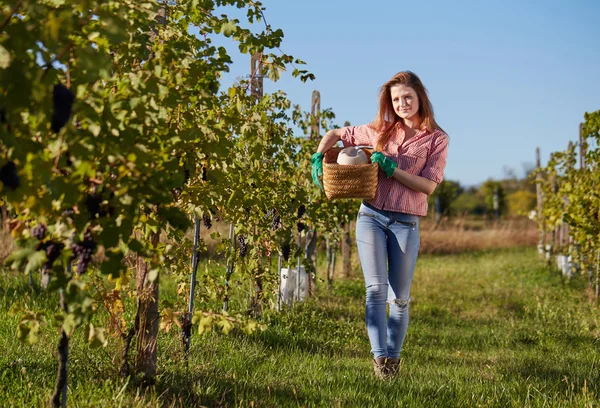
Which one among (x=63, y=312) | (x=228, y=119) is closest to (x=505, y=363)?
(x=228, y=119)

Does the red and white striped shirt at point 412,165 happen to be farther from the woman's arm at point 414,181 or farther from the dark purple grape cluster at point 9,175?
the dark purple grape cluster at point 9,175

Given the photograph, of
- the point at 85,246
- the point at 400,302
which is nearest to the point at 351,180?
the point at 400,302

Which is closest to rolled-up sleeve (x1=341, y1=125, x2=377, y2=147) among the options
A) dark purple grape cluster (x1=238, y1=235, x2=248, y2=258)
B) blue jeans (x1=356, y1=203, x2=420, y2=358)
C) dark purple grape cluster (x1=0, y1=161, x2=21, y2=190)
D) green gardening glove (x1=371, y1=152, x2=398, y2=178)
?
green gardening glove (x1=371, y1=152, x2=398, y2=178)

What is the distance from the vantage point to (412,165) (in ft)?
13.2

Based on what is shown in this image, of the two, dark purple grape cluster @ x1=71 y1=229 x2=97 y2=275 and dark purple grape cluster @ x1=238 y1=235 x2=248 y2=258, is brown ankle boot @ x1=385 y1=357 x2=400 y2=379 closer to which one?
dark purple grape cluster @ x1=238 y1=235 x2=248 y2=258

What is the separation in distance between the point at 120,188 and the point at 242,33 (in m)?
1.30

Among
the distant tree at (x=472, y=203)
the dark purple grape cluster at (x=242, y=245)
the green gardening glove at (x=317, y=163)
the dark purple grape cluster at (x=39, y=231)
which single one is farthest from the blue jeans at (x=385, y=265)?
the distant tree at (x=472, y=203)

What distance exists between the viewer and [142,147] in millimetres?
2137

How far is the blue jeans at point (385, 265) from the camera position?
3908 millimetres

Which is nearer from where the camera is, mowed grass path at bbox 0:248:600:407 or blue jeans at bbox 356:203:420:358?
mowed grass path at bbox 0:248:600:407

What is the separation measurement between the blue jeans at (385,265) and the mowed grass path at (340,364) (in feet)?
0.87

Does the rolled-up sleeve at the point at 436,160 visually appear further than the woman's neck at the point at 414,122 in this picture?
No

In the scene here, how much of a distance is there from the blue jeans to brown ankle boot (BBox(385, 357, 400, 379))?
0.03 m

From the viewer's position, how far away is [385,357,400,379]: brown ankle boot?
3.89 metres
